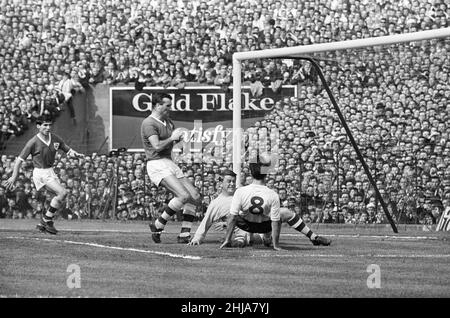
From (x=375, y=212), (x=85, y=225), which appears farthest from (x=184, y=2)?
(x=375, y=212)

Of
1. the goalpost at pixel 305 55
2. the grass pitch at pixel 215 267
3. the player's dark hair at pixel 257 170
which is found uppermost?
the goalpost at pixel 305 55

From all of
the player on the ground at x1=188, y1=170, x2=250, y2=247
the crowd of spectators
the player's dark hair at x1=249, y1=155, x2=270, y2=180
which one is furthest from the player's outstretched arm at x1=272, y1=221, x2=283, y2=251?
the crowd of spectators

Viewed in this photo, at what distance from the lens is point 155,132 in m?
16.5

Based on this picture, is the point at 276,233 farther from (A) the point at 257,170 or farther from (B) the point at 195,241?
(B) the point at 195,241

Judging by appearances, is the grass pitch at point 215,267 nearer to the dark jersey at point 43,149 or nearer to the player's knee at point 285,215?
the player's knee at point 285,215

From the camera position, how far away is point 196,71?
1115 inches

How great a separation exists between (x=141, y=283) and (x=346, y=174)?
12.0m

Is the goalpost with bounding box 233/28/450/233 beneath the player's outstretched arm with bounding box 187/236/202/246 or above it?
above

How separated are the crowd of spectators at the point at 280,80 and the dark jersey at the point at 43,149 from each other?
375cm

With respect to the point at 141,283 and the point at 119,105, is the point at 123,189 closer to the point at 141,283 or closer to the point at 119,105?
the point at 119,105

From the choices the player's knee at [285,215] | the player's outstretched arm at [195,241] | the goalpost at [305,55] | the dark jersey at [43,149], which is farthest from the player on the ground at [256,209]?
the dark jersey at [43,149]

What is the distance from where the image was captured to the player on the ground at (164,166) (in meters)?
16.5

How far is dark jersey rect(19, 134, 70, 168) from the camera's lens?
19.6 metres

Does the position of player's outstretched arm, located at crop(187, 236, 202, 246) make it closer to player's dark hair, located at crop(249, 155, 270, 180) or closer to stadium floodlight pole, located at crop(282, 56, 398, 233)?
player's dark hair, located at crop(249, 155, 270, 180)
